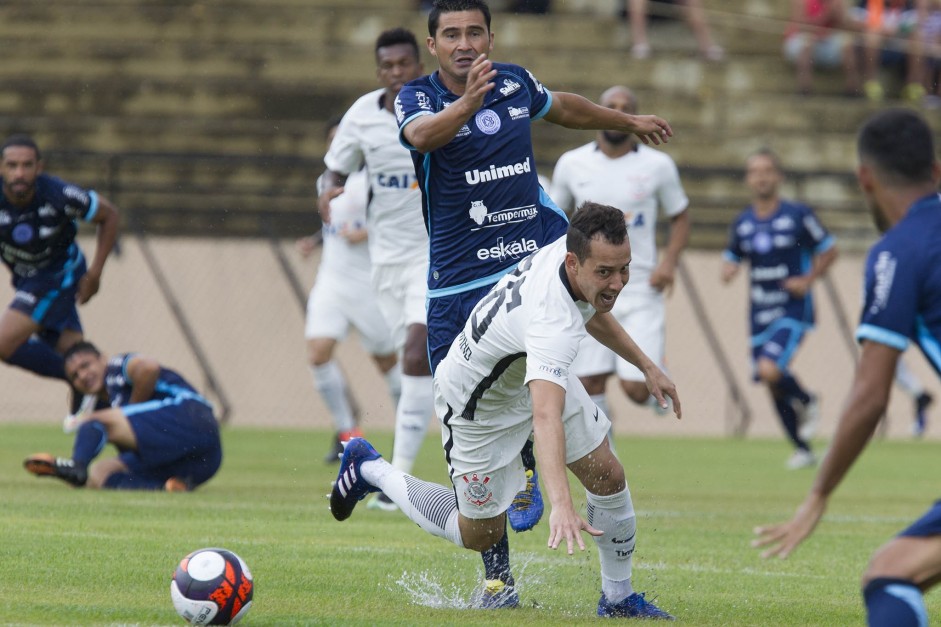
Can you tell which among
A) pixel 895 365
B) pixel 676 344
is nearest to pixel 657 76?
pixel 676 344

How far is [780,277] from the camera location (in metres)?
14.9

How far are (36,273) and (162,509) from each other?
146 inches

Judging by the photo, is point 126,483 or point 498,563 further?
→ point 126,483

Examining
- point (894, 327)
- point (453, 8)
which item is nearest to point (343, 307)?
point (453, 8)

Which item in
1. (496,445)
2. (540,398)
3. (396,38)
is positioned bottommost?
(496,445)

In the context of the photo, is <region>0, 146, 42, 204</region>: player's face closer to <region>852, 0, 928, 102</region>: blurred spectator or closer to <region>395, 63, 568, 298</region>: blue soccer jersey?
<region>395, 63, 568, 298</region>: blue soccer jersey

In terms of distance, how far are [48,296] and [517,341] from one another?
7.43m

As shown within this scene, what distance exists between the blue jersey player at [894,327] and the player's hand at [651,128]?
2517mm

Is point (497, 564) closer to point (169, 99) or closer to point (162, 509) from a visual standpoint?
point (162, 509)

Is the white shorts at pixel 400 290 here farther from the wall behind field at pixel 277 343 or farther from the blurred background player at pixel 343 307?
the wall behind field at pixel 277 343

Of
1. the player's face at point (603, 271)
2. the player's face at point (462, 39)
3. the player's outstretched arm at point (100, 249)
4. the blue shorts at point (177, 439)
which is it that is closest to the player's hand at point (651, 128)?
the player's face at point (462, 39)

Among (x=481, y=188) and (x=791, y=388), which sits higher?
(x=481, y=188)

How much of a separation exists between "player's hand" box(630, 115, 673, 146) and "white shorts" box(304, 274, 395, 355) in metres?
6.52

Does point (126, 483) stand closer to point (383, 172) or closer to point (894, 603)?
point (383, 172)
